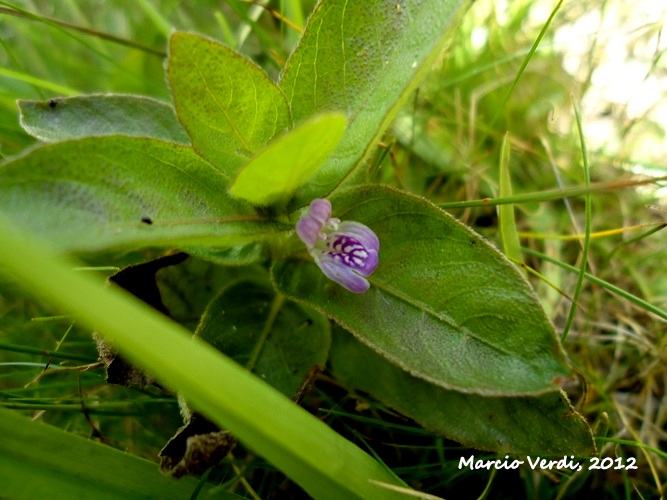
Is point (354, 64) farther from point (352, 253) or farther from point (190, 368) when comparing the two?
point (190, 368)

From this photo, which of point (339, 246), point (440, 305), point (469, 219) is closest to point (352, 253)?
point (339, 246)

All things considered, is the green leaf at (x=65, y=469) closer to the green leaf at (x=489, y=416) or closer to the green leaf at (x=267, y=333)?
the green leaf at (x=267, y=333)

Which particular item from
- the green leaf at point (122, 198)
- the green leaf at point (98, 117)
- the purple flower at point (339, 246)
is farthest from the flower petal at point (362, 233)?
the green leaf at point (98, 117)

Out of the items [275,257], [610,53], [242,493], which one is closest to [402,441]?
[242,493]

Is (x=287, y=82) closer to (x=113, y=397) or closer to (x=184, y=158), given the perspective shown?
(x=184, y=158)

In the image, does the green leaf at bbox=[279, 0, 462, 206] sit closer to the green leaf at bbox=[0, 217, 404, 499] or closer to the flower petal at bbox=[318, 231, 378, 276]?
the flower petal at bbox=[318, 231, 378, 276]
